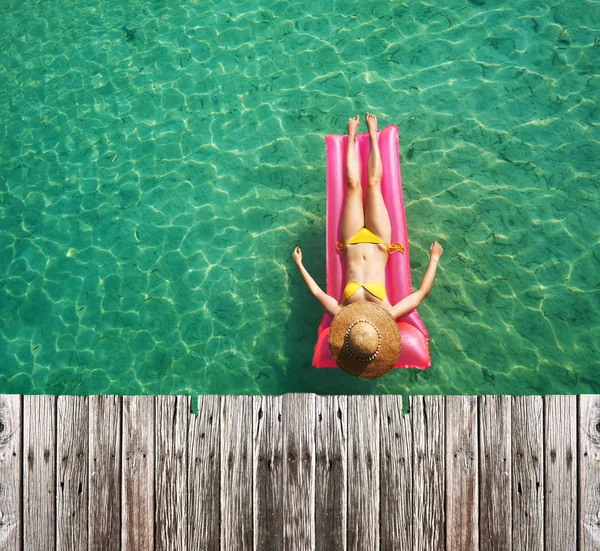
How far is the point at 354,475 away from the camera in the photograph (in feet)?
7.32

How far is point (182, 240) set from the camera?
4688mm

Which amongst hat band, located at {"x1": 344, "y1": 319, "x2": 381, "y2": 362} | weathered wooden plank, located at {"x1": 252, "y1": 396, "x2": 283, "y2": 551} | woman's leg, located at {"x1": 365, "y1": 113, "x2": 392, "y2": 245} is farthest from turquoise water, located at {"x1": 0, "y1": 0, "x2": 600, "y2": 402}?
weathered wooden plank, located at {"x1": 252, "y1": 396, "x2": 283, "y2": 551}

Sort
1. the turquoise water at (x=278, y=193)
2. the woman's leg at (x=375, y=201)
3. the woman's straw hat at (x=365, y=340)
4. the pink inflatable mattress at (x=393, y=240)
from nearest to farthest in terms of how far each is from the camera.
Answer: the woman's straw hat at (x=365, y=340) → the pink inflatable mattress at (x=393, y=240) → the woman's leg at (x=375, y=201) → the turquoise water at (x=278, y=193)

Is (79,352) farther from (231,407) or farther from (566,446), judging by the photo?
(566,446)

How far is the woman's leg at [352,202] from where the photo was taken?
12.7ft

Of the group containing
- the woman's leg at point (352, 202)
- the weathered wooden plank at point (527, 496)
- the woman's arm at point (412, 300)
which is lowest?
the weathered wooden plank at point (527, 496)

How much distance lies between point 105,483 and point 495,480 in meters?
1.84

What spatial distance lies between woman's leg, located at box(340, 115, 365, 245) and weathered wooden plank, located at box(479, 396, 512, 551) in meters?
1.94

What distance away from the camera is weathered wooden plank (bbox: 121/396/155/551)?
7.55 feet

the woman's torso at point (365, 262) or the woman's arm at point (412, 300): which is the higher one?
the woman's torso at point (365, 262)

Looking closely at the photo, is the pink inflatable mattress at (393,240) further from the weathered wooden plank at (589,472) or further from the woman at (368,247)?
the weathered wooden plank at (589,472)

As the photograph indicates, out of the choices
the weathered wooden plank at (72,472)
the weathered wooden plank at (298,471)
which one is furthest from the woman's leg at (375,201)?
the weathered wooden plank at (72,472)

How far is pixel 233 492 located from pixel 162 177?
11.5 feet

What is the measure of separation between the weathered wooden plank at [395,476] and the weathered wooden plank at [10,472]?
1744mm
